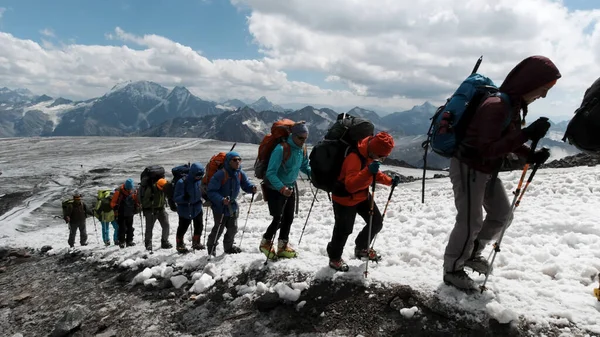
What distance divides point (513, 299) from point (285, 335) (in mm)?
2932

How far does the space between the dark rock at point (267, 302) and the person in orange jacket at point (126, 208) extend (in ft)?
31.6

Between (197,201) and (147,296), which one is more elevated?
(197,201)

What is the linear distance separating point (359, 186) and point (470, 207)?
146 centimetres

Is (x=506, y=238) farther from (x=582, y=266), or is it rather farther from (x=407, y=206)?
(x=407, y=206)

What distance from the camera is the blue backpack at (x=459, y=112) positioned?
427 cm

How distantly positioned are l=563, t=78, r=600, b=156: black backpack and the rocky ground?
2.08 metres

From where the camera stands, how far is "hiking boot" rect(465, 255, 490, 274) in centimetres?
513

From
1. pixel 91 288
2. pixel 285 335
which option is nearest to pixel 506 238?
pixel 285 335

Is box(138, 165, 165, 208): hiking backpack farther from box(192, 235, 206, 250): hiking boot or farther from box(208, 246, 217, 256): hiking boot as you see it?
box(208, 246, 217, 256): hiking boot

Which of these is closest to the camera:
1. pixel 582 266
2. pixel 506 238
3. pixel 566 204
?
pixel 582 266

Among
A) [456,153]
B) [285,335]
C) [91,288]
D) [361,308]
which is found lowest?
[91,288]

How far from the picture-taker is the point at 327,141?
5.58 m

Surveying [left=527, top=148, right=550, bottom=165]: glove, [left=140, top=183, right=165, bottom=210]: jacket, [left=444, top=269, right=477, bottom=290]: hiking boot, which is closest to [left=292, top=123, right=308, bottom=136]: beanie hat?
[left=444, top=269, right=477, bottom=290]: hiking boot

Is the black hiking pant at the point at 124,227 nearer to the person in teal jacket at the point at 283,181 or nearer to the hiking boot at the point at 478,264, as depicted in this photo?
the person in teal jacket at the point at 283,181
